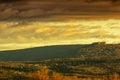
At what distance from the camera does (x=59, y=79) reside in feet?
418

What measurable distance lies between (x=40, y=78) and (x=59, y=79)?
62.0 feet

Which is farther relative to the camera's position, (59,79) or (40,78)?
(59,79)

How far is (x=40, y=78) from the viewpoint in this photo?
10919cm
